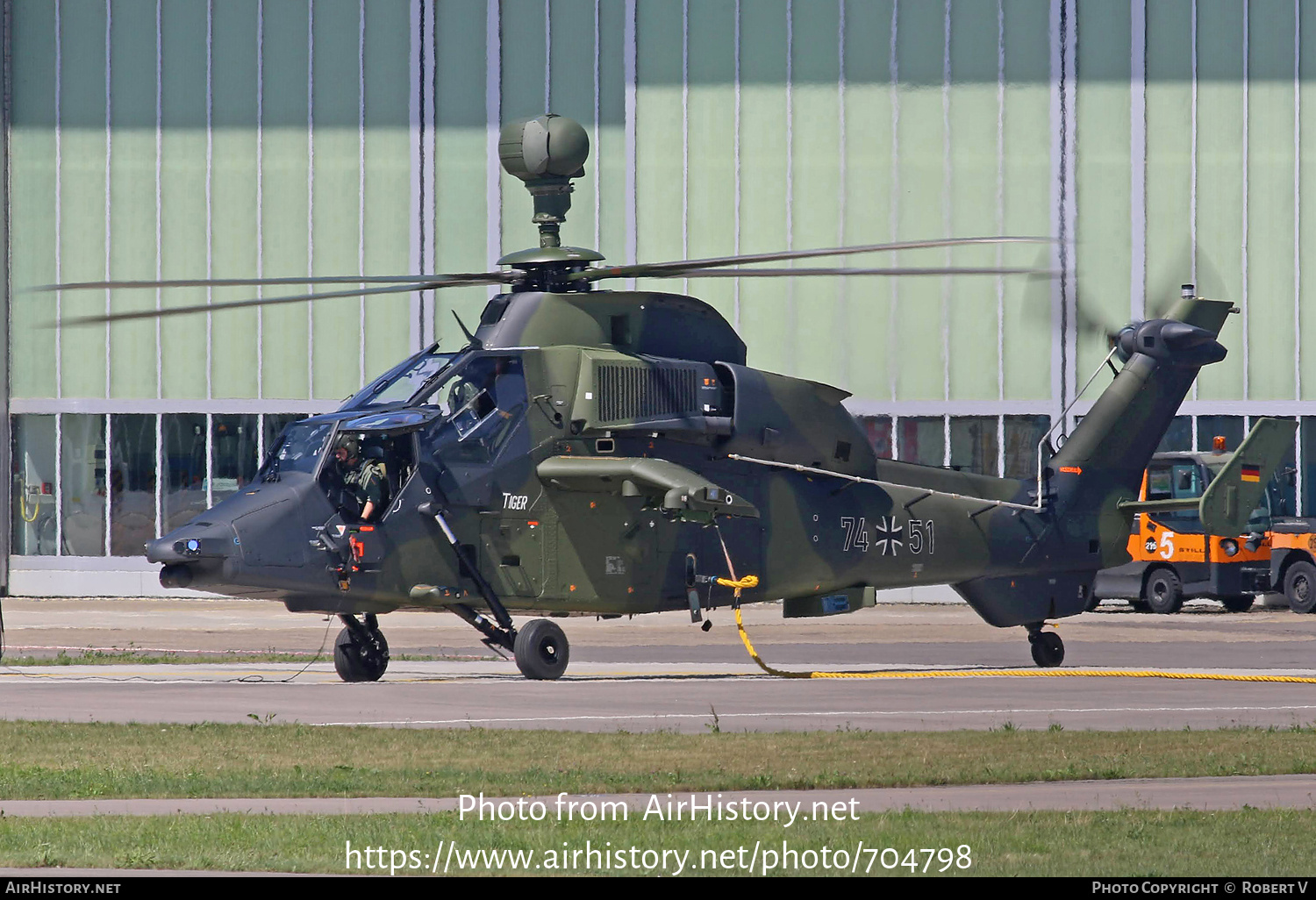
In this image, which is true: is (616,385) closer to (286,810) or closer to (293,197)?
(286,810)

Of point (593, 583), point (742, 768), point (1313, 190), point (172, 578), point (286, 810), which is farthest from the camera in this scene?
point (1313, 190)

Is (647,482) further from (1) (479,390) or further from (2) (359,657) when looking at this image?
(2) (359,657)

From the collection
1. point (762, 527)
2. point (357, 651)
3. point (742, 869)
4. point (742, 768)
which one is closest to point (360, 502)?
point (357, 651)

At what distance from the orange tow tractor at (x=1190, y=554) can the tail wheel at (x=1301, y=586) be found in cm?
2

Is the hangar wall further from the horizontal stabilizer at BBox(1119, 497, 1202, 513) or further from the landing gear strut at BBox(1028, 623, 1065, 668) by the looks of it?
the landing gear strut at BBox(1028, 623, 1065, 668)

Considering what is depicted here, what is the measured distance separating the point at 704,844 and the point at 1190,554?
27954mm

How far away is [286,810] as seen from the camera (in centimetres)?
1191

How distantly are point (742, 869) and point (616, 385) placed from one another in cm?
1227

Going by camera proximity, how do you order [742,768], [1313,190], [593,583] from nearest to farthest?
[742,768]
[593,583]
[1313,190]

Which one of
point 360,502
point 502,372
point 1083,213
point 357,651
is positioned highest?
point 1083,213

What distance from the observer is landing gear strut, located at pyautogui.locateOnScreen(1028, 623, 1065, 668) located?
2495 centimetres

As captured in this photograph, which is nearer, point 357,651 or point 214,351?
point 357,651

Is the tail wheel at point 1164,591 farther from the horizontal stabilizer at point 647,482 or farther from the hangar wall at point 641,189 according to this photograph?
the horizontal stabilizer at point 647,482

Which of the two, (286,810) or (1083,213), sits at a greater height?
(1083,213)
